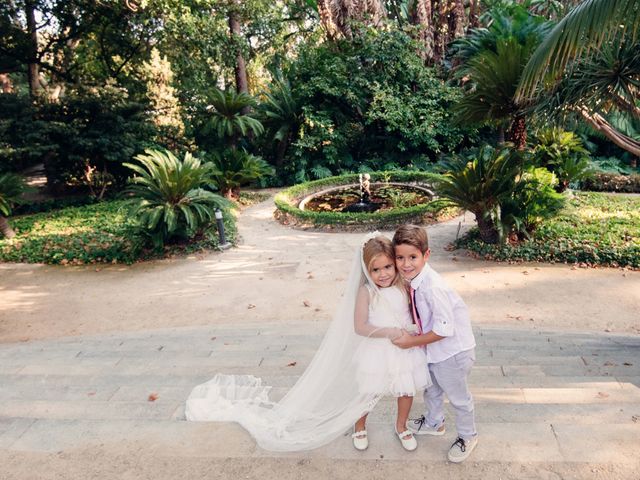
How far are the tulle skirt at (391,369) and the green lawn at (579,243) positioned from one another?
516 cm

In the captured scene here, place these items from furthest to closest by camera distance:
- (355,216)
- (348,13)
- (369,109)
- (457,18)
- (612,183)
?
(457,18), (348,13), (369,109), (612,183), (355,216)

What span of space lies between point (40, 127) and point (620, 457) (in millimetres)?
14248

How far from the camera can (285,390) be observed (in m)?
3.21

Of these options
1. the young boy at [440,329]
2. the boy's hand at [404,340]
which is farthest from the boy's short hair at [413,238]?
the boy's hand at [404,340]

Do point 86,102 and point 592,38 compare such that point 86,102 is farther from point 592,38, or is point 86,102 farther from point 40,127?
point 592,38

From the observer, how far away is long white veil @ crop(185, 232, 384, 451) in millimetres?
2496

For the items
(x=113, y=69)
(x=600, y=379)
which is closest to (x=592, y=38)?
(x=600, y=379)

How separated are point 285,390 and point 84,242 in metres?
7.80

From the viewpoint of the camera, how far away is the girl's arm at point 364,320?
240 centimetres

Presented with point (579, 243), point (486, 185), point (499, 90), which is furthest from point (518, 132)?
point (579, 243)

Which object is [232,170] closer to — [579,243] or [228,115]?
[228,115]

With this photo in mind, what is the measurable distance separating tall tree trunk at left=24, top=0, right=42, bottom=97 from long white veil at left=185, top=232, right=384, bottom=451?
13.7 m

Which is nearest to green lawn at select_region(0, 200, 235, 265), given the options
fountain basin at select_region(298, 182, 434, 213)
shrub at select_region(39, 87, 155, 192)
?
shrub at select_region(39, 87, 155, 192)

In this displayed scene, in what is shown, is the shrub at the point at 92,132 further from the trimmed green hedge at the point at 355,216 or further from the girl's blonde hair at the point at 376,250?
the girl's blonde hair at the point at 376,250
